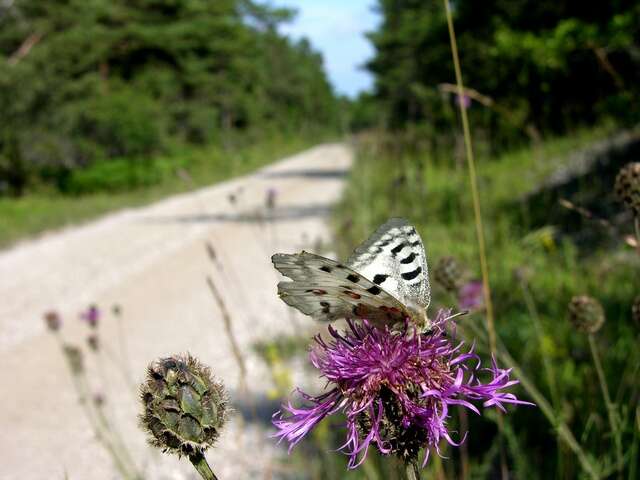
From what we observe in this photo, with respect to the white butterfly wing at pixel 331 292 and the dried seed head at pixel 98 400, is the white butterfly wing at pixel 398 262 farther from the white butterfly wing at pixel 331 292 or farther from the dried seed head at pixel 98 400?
the dried seed head at pixel 98 400

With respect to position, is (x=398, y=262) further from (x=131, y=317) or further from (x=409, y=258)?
(x=131, y=317)

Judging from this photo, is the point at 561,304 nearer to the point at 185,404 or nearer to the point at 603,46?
the point at 603,46

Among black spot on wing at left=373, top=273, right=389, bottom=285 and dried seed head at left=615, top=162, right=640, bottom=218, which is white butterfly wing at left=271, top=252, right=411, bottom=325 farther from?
dried seed head at left=615, top=162, right=640, bottom=218

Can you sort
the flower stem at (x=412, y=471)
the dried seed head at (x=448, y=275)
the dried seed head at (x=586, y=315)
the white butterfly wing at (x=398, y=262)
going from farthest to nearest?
the dried seed head at (x=448, y=275)
the dried seed head at (x=586, y=315)
the white butterfly wing at (x=398, y=262)
the flower stem at (x=412, y=471)

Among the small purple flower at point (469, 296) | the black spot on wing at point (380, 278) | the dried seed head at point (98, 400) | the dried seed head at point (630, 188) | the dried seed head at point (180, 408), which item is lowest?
the dried seed head at point (98, 400)

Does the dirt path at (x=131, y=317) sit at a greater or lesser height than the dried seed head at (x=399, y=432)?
lesser

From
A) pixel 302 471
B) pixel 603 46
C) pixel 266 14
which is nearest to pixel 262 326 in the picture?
pixel 302 471

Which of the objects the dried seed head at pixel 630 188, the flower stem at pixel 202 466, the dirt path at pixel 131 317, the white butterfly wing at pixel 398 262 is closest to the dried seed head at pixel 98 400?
the dirt path at pixel 131 317
